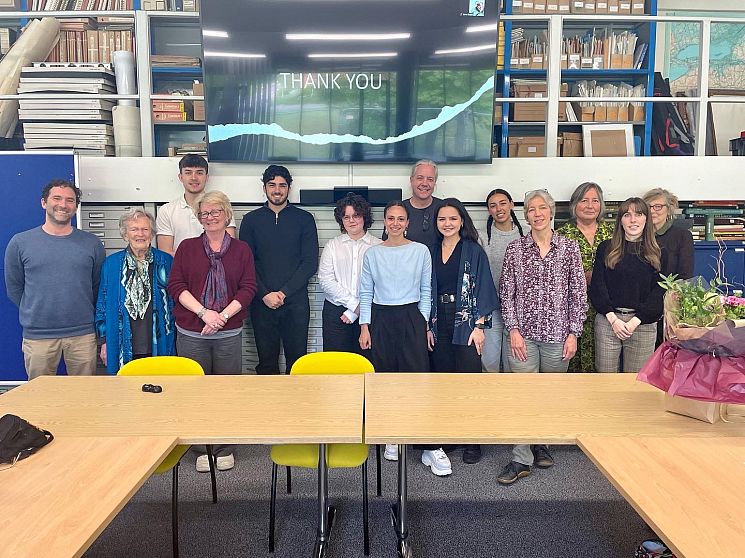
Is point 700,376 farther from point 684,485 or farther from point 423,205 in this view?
point 423,205

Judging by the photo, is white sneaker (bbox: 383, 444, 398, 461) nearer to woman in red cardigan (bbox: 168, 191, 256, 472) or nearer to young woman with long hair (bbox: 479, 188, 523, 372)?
young woman with long hair (bbox: 479, 188, 523, 372)

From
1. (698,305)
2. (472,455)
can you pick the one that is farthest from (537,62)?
(698,305)

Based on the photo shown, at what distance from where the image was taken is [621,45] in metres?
6.29

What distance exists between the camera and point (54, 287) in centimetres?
341

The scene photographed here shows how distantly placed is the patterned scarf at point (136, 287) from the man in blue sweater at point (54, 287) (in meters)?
0.30

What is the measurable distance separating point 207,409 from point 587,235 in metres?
2.70

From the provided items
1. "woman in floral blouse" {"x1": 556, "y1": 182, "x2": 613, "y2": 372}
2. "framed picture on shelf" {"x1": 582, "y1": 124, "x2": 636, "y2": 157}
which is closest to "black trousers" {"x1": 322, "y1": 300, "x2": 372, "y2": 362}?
"woman in floral blouse" {"x1": 556, "y1": 182, "x2": 613, "y2": 372}

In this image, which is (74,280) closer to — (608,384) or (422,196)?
(422,196)

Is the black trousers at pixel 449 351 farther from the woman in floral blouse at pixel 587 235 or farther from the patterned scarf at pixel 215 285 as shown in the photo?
the patterned scarf at pixel 215 285

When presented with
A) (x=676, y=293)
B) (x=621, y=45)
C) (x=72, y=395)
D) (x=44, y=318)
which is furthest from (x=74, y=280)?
(x=621, y=45)

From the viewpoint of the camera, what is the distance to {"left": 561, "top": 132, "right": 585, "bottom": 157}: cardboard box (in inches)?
227

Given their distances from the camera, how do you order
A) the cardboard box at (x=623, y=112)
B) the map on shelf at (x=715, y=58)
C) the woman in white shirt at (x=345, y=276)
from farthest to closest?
the map on shelf at (x=715, y=58), the cardboard box at (x=623, y=112), the woman in white shirt at (x=345, y=276)

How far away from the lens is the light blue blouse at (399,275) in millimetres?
3303

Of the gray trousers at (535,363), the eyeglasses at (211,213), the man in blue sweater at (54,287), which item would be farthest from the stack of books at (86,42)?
the gray trousers at (535,363)
